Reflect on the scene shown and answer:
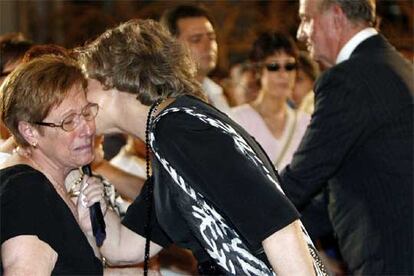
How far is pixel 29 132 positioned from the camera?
9.50 feet

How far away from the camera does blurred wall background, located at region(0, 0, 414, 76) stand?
31.5 feet

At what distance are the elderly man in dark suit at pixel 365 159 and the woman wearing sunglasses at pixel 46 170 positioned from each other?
1.12 m

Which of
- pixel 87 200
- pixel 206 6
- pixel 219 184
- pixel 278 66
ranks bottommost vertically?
pixel 206 6

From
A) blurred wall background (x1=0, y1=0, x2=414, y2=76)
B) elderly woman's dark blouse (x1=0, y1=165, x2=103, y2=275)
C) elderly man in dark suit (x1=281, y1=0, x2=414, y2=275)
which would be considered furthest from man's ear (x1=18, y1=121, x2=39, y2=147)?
blurred wall background (x1=0, y1=0, x2=414, y2=76)

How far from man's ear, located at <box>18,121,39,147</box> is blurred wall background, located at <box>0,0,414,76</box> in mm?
6501

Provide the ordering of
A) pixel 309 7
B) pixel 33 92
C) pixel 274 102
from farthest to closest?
pixel 274 102, pixel 309 7, pixel 33 92

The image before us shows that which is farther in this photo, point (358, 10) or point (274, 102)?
point (274, 102)

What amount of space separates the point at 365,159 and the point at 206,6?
613 cm

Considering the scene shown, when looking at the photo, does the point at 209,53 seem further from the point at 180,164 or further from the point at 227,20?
the point at 227,20

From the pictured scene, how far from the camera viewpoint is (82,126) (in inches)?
117

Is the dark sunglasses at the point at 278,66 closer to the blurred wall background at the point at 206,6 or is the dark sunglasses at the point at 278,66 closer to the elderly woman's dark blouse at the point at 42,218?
the elderly woman's dark blouse at the point at 42,218

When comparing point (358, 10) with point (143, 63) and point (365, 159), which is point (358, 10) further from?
point (143, 63)

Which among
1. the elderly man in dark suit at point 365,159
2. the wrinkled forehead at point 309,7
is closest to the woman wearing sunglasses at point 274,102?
the wrinkled forehead at point 309,7

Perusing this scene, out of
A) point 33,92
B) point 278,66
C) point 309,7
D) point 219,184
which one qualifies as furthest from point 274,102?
point 219,184
